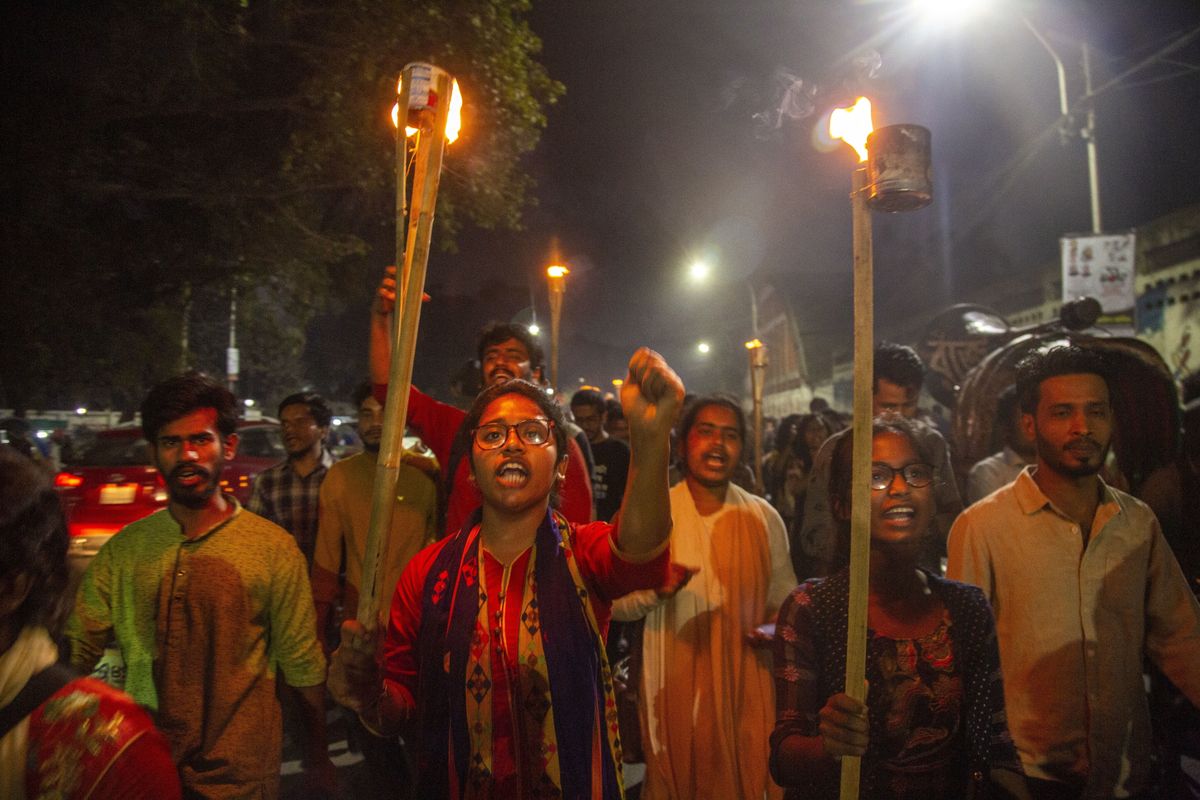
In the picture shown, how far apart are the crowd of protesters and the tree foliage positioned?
579cm

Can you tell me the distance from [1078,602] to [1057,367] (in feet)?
2.93

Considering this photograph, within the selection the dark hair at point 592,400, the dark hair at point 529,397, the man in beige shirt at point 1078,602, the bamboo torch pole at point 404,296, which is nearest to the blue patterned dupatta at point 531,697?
the bamboo torch pole at point 404,296

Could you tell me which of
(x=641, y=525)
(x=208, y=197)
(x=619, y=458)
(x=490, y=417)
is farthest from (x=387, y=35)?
(x=641, y=525)

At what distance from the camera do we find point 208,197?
33.0 ft

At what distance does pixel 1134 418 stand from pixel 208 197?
10665mm

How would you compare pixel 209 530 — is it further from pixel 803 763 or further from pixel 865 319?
pixel 865 319

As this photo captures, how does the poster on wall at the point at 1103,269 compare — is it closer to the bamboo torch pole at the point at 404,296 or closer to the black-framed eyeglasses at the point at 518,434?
the black-framed eyeglasses at the point at 518,434

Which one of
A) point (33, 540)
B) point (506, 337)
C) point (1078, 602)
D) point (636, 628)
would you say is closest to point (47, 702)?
point (33, 540)

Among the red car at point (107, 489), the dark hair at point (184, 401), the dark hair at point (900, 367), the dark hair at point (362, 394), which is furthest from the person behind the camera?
the red car at point (107, 489)

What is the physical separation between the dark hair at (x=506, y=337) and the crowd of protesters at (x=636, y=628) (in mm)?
265

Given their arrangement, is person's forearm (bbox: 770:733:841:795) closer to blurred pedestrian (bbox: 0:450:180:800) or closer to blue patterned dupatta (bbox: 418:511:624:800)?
blue patterned dupatta (bbox: 418:511:624:800)

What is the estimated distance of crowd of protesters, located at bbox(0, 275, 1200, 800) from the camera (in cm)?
178

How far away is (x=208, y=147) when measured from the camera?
10211mm

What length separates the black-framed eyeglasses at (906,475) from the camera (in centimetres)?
241
